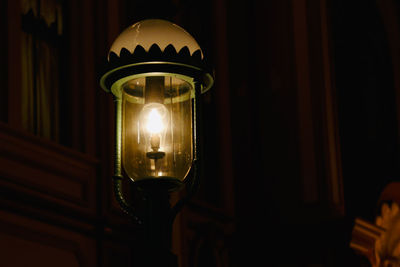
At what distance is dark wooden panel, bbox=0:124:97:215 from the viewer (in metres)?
5.04

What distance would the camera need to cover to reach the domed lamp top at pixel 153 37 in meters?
3.97

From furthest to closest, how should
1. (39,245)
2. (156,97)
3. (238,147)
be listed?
(238,147) < (39,245) < (156,97)

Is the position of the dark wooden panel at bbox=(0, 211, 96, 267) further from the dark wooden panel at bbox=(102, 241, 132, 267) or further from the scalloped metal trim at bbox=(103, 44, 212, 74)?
the scalloped metal trim at bbox=(103, 44, 212, 74)

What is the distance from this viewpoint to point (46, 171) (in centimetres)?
534

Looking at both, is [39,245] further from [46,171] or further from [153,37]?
[153,37]

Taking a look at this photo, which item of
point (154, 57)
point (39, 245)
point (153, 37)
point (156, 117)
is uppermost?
point (153, 37)

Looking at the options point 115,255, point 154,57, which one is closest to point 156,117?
point 154,57

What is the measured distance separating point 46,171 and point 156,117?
1.73 metres

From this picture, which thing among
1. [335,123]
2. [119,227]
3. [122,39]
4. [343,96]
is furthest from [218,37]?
[122,39]

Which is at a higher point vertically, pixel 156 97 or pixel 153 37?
pixel 153 37

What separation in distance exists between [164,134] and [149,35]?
50 centimetres

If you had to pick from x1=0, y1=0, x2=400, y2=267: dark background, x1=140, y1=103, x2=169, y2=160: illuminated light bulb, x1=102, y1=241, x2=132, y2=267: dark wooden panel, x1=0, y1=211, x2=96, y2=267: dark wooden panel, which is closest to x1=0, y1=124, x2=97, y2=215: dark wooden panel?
x1=0, y1=0, x2=400, y2=267: dark background

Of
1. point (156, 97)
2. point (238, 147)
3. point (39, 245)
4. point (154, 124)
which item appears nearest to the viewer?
point (154, 124)

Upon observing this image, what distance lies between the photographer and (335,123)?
8094mm
